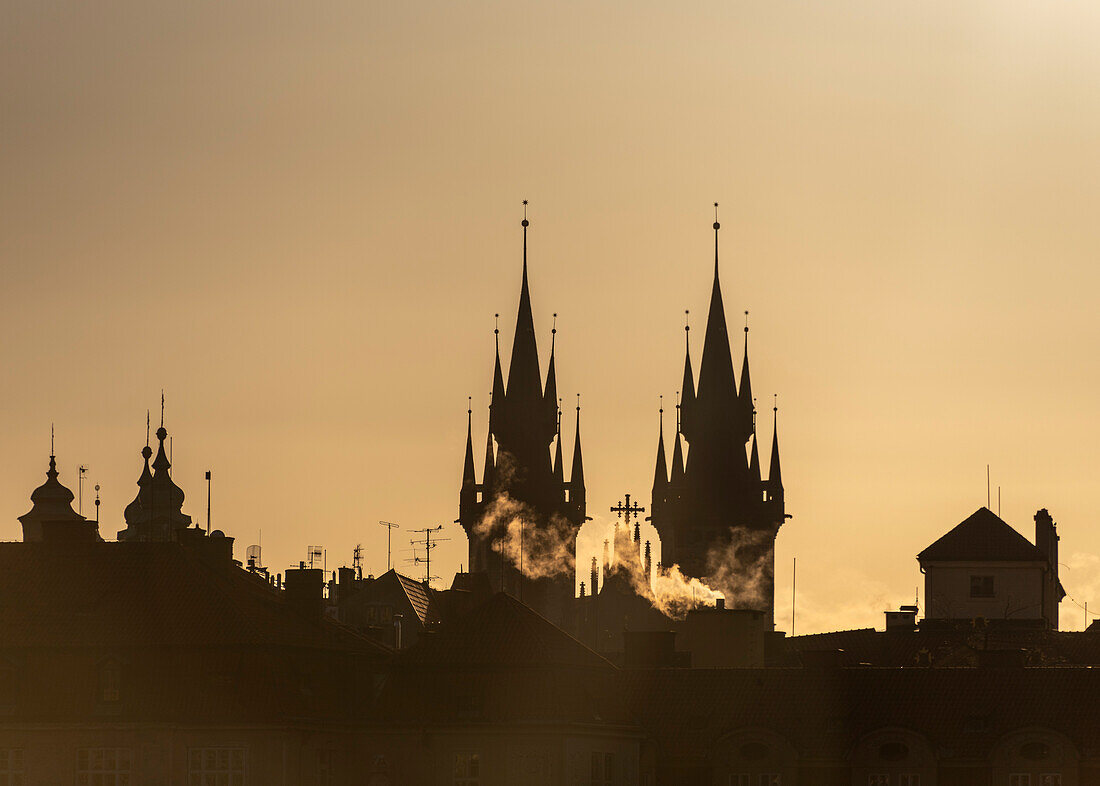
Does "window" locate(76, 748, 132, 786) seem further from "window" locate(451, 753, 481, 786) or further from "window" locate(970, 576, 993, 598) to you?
"window" locate(970, 576, 993, 598)

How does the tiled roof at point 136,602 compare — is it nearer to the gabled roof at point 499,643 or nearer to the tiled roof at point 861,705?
the gabled roof at point 499,643

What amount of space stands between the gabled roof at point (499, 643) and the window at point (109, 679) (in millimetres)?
10547

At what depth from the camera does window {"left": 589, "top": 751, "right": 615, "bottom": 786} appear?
96875mm

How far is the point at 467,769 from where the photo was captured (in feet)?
313

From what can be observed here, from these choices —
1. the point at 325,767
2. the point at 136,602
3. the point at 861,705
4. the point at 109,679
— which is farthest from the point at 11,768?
the point at 861,705

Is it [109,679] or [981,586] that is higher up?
[981,586]

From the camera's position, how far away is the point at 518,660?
9750cm

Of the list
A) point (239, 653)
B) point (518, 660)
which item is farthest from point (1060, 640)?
point (239, 653)

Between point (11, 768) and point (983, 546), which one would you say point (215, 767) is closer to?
point (11, 768)

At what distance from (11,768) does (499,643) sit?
16916 mm

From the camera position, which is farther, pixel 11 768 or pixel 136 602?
pixel 136 602

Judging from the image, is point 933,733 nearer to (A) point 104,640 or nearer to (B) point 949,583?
(A) point 104,640

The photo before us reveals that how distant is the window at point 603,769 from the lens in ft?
318

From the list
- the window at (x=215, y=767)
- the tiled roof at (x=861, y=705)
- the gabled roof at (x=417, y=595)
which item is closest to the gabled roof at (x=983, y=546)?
the gabled roof at (x=417, y=595)
